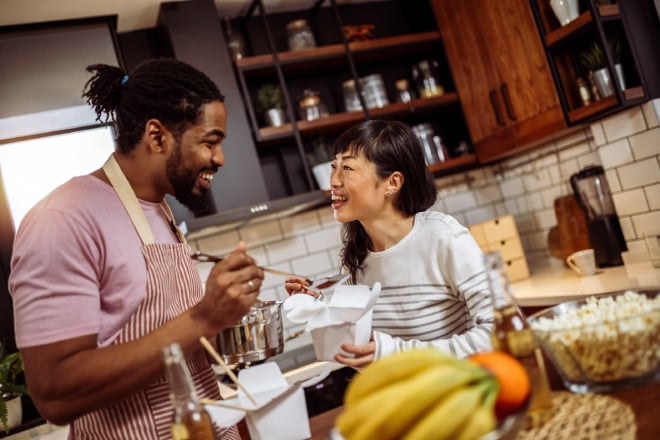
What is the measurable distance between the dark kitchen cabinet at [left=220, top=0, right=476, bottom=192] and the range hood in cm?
16

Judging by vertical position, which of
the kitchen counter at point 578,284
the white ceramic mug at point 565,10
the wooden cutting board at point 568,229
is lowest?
the kitchen counter at point 578,284

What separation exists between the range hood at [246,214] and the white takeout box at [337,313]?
1839 mm

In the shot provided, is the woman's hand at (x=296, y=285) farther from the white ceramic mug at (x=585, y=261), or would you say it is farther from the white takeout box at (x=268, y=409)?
the white ceramic mug at (x=585, y=261)

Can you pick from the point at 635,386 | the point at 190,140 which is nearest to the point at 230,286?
the point at 190,140

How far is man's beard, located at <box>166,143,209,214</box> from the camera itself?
4.66ft

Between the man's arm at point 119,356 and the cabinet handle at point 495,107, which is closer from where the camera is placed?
the man's arm at point 119,356

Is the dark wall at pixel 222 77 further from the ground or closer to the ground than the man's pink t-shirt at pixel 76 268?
further from the ground

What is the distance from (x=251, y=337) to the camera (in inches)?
61.2

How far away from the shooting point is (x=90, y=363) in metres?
1.06

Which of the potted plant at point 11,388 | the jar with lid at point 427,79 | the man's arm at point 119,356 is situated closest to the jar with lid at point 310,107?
the jar with lid at point 427,79

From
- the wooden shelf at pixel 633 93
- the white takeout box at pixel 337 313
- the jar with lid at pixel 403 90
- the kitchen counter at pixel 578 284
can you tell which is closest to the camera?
the white takeout box at pixel 337 313

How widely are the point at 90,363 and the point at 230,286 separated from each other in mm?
271

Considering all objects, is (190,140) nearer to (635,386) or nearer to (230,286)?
(230,286)

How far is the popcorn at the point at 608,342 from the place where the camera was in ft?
2.72
